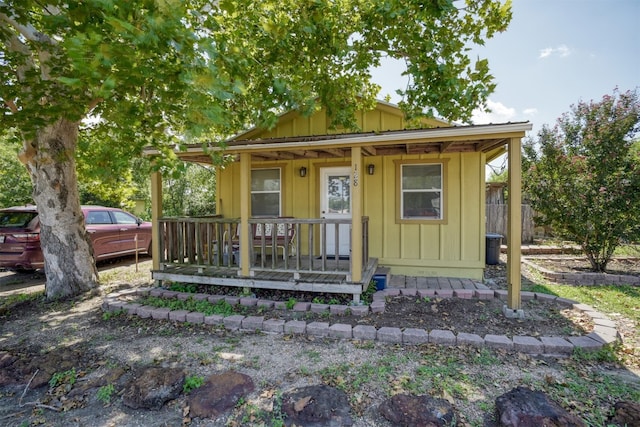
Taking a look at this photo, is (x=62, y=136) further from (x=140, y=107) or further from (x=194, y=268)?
(x=194, y=268)

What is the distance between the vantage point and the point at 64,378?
2830mm

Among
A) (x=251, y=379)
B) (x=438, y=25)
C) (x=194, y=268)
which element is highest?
(x=438, y=25)

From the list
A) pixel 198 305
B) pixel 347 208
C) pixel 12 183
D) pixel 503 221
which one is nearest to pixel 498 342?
pixel 347 208

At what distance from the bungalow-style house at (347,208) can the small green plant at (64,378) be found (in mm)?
2297

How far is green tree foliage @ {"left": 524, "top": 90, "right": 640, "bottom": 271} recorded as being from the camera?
591 cm

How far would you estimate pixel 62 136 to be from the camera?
5.07 meters

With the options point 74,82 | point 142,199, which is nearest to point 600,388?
point 74,82

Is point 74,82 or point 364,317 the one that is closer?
point 74,82

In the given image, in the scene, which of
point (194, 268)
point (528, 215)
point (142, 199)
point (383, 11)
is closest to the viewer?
point (383, 11)

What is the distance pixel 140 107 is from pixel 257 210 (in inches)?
145

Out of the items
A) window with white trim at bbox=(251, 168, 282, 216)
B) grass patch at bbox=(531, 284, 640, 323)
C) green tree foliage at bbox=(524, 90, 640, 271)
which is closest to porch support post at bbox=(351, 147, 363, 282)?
window with white trim at bbox=(251, 168, 282, 216)

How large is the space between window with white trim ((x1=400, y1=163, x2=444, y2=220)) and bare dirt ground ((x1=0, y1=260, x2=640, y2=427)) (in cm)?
219

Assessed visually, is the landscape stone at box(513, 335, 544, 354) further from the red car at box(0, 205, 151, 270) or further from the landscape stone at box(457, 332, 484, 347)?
the red car at box(0, 205, 151, 270)

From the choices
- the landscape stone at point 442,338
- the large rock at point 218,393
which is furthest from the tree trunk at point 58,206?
the landscape stone at point 442,338
